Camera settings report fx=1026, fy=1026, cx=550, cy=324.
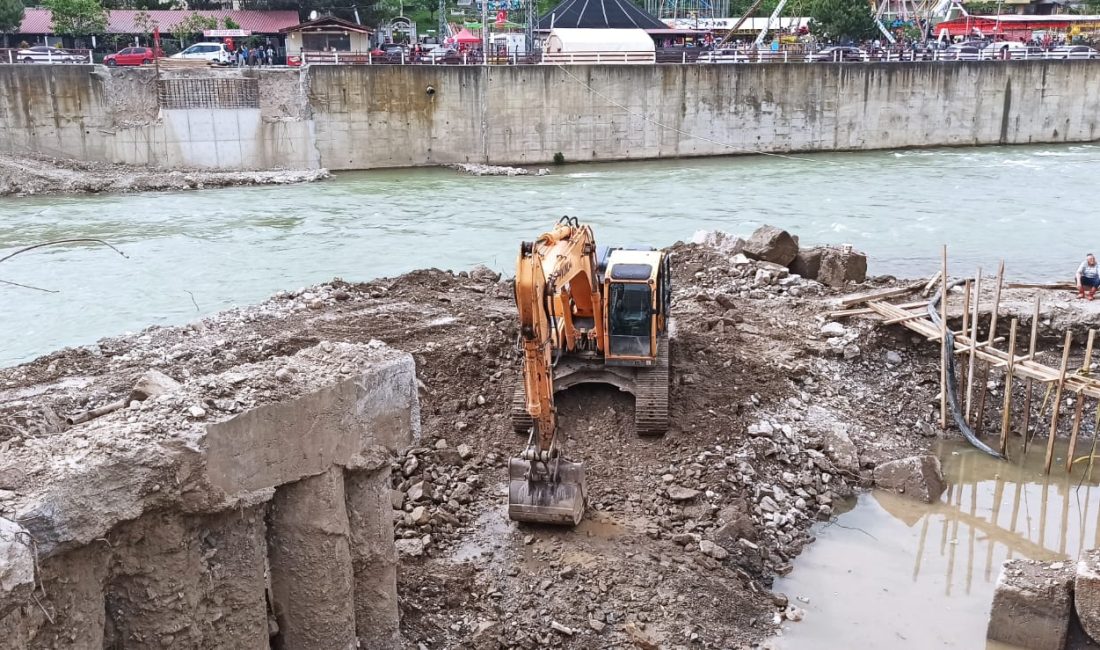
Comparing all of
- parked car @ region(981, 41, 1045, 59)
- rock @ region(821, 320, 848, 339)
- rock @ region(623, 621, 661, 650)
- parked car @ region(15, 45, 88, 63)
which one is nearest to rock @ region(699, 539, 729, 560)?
rock @ region(623, 621, 661, 650)

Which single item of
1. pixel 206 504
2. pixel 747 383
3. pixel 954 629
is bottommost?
pixel 954 629

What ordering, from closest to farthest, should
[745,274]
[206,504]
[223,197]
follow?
[206,504]
[745,274]
[223,197]

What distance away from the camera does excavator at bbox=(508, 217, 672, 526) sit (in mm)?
9734

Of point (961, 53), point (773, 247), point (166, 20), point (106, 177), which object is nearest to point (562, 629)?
point (773, 247)

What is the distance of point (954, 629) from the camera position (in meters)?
9.16

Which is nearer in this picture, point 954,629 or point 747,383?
point 954,629

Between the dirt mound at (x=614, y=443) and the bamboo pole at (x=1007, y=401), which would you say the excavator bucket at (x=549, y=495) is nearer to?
the dirt mound at (x=614, y=443)

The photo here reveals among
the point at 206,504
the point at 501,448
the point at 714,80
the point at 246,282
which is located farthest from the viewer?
the point at 714,80

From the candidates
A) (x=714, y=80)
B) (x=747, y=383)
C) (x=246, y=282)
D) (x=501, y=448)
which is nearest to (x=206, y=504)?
(x=501, y=448)

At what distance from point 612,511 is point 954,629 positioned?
10.9 feet

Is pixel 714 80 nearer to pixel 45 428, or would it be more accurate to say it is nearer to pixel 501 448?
pixel 501 448

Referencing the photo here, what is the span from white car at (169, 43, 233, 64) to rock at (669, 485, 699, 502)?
102 feet

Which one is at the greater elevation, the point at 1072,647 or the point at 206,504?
the point at 206,504

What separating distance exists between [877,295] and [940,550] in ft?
20.1
